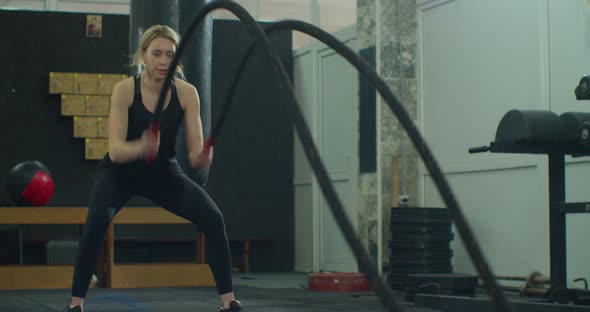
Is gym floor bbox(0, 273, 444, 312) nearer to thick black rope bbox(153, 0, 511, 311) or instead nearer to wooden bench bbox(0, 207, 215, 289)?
wooden bench bbox(0, 207, 215, 289)

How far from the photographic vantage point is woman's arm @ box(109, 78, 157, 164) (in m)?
3.12

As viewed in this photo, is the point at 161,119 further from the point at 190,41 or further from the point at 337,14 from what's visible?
the point at 337,14

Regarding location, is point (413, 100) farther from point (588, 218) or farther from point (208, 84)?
point (208, 84)

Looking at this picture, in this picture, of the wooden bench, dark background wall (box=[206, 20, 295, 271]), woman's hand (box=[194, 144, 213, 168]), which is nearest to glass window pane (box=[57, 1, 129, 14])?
dark background wall (box=[206, 20, 295, 271])

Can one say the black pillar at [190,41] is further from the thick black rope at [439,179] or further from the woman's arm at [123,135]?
the thick black rope at [439,179]

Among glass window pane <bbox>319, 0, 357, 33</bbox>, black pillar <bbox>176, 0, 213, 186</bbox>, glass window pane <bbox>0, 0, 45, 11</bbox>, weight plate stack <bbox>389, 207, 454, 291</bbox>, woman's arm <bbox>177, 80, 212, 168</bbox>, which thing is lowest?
weight plate stack <bbox>389, 207, 454, 291</bbox>

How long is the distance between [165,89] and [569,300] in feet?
8.75

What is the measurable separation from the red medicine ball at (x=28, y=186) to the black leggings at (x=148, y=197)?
377 cm

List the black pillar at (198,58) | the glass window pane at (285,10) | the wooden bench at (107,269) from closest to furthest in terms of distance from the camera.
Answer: the black pillar at (198,58), the wooden bench at (107,269), the glass window pane at (285,10)

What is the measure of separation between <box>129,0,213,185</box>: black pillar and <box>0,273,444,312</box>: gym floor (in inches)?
65.6

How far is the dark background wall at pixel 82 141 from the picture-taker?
28.6 ft

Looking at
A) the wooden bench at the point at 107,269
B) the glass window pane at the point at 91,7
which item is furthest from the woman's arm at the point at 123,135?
the glass window pane at the point at 91,7

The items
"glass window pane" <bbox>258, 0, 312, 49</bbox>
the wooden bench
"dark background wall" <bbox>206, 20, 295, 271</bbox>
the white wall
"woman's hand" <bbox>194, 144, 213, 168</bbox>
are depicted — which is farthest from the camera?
"dark background wall" <bbox>206, 20, 295, 271</bbox>

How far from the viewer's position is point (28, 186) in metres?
6.98
